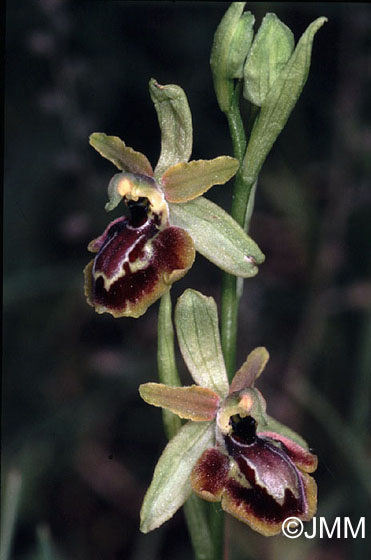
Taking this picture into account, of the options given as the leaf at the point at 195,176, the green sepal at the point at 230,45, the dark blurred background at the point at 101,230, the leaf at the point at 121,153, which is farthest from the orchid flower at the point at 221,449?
the dark blurred background at the point at 101,230

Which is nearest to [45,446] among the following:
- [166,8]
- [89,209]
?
[89,209]

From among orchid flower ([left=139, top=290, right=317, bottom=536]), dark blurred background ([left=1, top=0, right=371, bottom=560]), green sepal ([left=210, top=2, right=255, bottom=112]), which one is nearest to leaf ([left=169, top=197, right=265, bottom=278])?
Answer: orchid flower ([left=139, top=290, right=317, bottom=536])

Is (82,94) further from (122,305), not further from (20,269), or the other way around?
(122,305)

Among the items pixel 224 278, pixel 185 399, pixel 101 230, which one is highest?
pixel 224 278

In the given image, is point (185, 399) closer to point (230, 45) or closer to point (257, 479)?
point (257, 479)

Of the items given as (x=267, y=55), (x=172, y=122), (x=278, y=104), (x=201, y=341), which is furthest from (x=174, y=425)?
(x=267, y=55)

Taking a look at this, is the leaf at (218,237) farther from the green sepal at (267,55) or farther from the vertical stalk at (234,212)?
the green sepal at (267,55)
